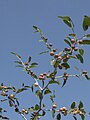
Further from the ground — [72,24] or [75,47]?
[72,24]

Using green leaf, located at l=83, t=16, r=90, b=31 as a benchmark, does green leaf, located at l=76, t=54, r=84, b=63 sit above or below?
below

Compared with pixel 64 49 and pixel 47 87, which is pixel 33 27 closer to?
pixel 64 49

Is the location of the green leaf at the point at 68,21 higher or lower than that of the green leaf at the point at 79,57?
higher

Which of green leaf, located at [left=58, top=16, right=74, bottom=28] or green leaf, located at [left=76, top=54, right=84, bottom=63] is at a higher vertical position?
green leaf, located at [left=58, top=16, right=74, bottom=28]

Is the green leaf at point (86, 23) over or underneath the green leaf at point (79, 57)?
over

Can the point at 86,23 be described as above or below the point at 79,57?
above

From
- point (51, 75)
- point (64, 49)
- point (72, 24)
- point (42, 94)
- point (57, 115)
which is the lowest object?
point (57, 115)

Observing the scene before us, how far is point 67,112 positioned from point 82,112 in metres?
0.26

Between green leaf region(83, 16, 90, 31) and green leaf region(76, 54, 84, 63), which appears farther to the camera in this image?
green leaf region(76, 54, 84, 63)

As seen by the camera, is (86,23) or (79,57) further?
(79,57)

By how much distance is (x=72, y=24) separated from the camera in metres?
4.18

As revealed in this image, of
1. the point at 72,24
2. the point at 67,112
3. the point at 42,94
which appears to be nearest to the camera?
the point at 72,24

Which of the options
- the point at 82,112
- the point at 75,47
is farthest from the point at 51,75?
the point at 82,112

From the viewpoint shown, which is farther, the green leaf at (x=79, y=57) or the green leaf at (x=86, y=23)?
the green leaf at (x=79, y=57)
